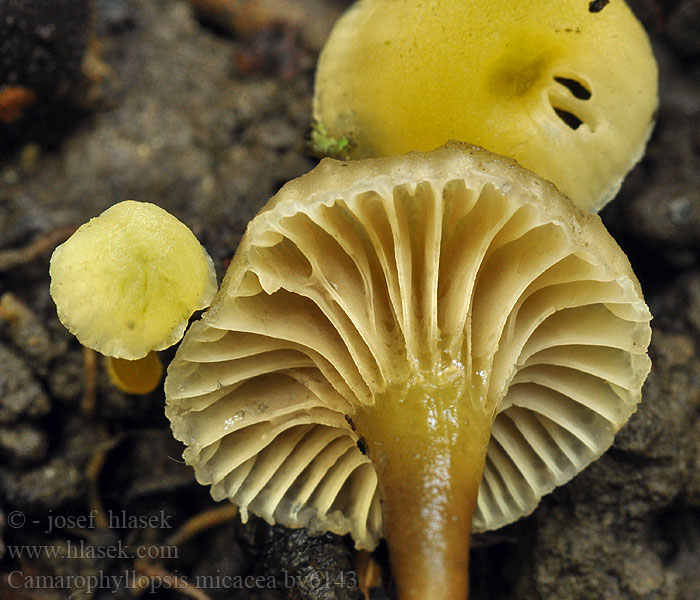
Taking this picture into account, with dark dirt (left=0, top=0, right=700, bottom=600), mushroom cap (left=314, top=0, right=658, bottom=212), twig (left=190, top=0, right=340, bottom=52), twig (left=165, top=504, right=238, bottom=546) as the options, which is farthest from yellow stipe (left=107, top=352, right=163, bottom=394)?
twig (left=190, top=0, right=340, bottom=52)

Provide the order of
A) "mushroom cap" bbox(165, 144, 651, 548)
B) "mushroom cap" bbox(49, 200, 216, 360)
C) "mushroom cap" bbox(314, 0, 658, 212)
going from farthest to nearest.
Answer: "mushroom cap" bbox(314, 0, 658, 212)
"mushroom cap" bbox(49, 200, 216, 360)
"mushroom cap" bbox(165, 144, 651, 548)

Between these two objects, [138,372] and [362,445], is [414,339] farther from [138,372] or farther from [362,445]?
[138,372]

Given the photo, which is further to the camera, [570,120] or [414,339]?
[570,120]

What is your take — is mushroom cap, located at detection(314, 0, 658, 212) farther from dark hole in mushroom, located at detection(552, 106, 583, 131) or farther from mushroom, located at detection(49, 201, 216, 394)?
mushroom, located at detection(49, 201, 216, 394)

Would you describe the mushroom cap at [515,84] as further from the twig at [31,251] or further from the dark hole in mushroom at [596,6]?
the twig at [31,251]

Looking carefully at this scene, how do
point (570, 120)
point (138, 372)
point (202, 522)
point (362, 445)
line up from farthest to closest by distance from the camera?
point (202, 522) → point (570, 120) → point (138, 372) → point (362, 445)

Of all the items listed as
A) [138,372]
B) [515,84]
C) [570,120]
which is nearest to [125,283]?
[138,372]

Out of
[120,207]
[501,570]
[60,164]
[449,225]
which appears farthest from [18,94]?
[501,570]
